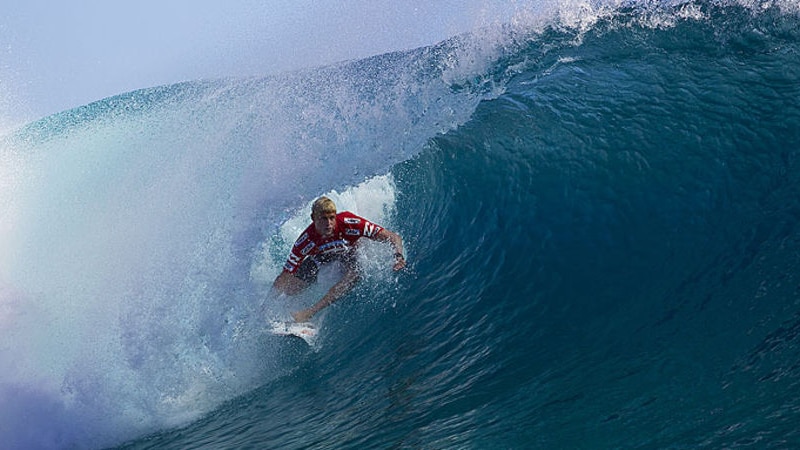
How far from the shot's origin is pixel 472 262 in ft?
22.9

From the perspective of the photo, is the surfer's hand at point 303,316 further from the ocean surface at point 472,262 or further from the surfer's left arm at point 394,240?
the surfer's left arm at point 394,240

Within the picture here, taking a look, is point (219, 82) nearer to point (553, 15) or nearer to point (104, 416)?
point (553, 15)

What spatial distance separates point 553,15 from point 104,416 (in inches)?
333

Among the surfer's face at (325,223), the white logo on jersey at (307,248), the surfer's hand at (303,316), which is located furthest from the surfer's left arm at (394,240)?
the surfer's hand at (303,316)

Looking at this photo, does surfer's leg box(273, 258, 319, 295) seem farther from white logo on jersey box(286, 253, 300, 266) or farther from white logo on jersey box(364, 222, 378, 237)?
white logo on jersey box(364, 222, 378, 237)

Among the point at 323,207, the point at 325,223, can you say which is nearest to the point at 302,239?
the point at 325,223

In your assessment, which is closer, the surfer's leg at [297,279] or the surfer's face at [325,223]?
the surfer's face at [325,223]


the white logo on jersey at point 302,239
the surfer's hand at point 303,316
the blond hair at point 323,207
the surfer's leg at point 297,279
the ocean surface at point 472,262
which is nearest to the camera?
the ocean surface at point 472,262

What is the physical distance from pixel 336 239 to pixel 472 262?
1.28 metres

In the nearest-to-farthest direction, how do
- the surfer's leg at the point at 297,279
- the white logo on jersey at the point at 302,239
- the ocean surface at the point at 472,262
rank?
the ocean surface at the point at 472,262, the white logo on jersey at the point at 302,239, the surfer's leg at the point at 297,279

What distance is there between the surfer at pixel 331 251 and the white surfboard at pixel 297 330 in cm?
6

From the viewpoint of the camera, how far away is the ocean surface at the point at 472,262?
4875 mm

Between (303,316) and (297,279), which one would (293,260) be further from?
(303,316)

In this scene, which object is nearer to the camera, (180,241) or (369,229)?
(369,229)
